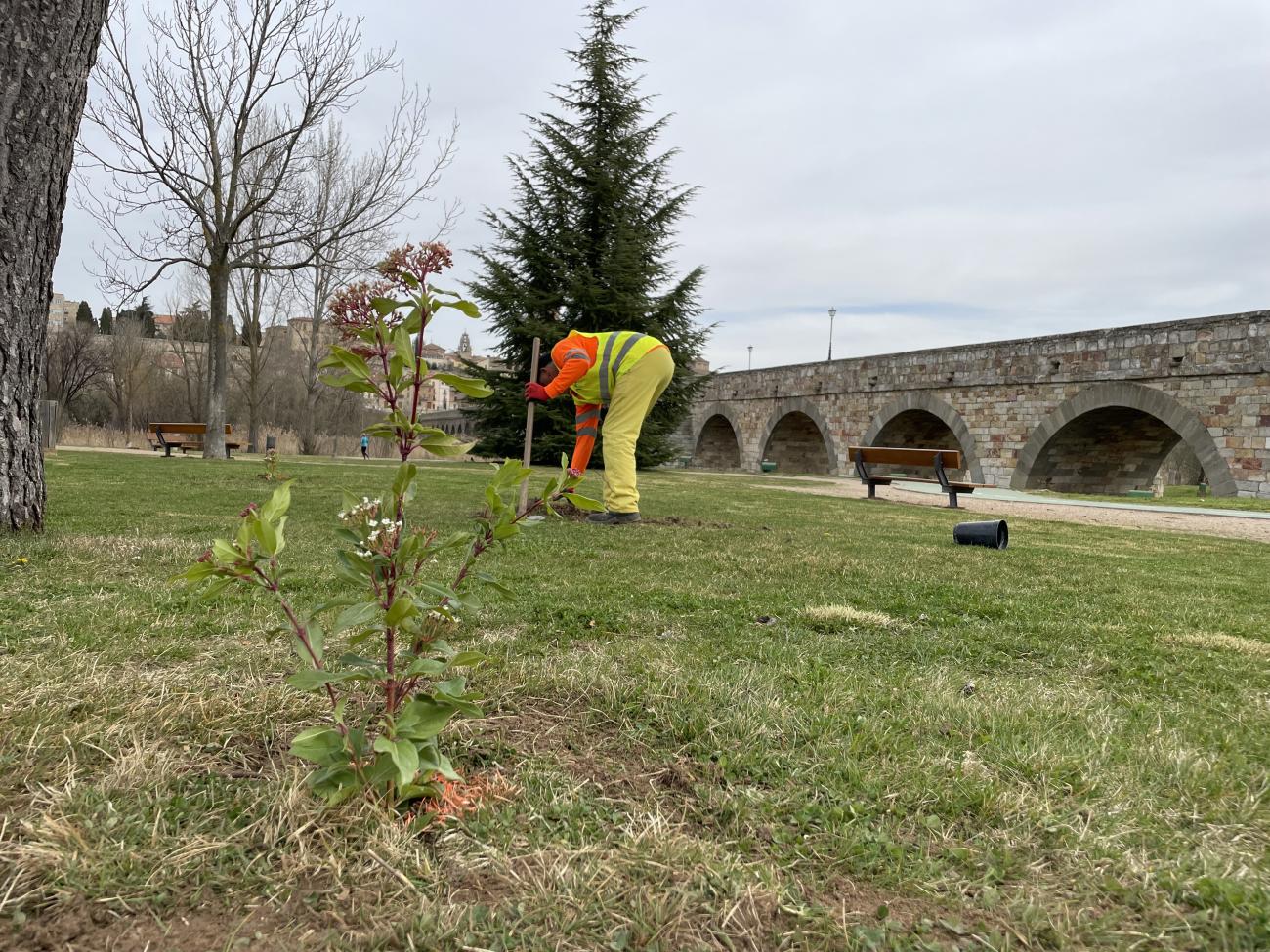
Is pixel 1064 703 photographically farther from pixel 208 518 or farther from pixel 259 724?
pixel 208 518

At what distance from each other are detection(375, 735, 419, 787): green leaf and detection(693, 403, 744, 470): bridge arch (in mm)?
30981

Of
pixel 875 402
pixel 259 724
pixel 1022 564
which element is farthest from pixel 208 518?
pixel 875 402

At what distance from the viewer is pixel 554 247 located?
20453mm

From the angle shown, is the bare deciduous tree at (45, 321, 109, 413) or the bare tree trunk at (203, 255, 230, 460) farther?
the bare deciduous tree at (45, 321, 109, 413)

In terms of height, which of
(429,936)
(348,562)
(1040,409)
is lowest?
(429,936)

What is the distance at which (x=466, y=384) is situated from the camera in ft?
4.66

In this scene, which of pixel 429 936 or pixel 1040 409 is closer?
pixel 429 936

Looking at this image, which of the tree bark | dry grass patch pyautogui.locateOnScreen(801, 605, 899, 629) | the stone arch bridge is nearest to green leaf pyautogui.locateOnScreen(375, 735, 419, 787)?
dry grass patch pyautogui.locateOnScreen(801, 605, 899, 629)

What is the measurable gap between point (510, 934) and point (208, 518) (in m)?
5.62

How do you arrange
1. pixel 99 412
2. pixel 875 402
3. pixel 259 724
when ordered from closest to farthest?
pixel 259 724
pixel 875 402
pixel 99 412

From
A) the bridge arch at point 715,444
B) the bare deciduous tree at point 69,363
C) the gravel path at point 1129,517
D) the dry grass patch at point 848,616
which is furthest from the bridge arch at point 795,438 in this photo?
the bare deciduous tree at point 69,363

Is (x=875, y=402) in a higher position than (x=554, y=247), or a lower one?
lower

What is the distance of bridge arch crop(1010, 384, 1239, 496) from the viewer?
15.8 meters

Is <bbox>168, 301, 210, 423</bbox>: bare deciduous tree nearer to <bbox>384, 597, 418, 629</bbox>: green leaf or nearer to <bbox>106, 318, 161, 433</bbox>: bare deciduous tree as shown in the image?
<bbox>106, 318, 161, 433</bbox>: bare deciduous tree
